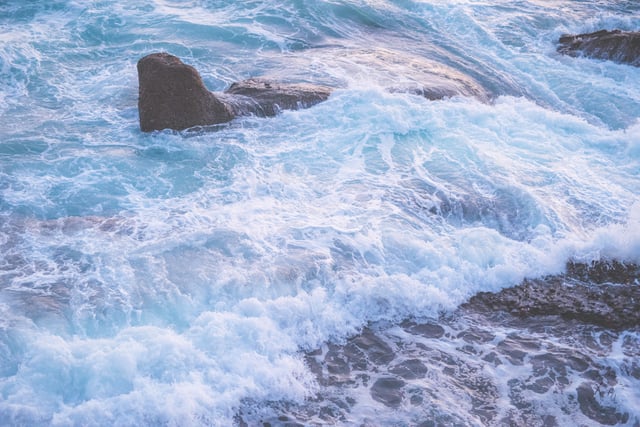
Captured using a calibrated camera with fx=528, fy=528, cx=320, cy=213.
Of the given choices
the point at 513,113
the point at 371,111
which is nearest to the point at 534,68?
the point at 513,113

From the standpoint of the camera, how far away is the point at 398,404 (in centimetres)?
395

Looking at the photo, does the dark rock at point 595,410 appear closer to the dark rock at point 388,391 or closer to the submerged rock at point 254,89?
the dark rock at point 388,391

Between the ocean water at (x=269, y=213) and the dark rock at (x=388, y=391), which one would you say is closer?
the dark rock at (x=388, y=391)

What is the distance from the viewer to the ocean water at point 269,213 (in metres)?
4.10

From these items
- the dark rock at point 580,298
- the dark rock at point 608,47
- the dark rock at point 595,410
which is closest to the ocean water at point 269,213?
the dark rock at point 595,410

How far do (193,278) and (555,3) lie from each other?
554 inches

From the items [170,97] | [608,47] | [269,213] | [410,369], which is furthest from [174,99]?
[608,47]

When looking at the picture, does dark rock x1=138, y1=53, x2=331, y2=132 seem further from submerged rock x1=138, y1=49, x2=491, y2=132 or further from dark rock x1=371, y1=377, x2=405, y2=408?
dark rock x1=371, y1=377, x2=405, y2=408

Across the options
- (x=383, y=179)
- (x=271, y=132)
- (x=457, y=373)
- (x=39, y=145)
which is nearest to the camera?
(x=457, y=373)

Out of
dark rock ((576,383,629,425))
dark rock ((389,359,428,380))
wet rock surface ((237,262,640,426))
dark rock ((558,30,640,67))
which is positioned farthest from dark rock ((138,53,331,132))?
dark rock ((558,30,640,67))

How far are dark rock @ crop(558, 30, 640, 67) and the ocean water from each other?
0.55 m

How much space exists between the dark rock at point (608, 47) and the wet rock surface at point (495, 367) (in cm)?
808

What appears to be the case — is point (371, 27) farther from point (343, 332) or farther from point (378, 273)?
point (343, 332)

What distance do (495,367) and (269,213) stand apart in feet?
9.66
